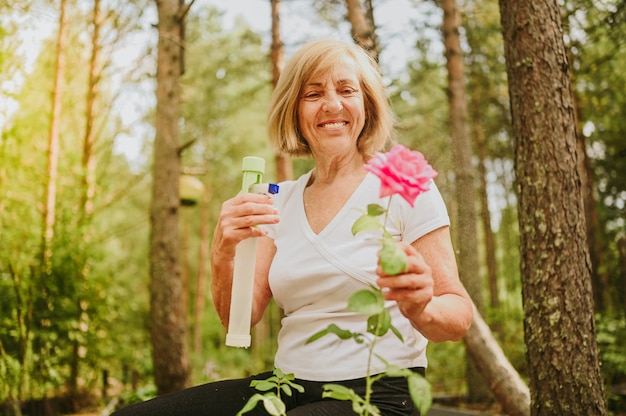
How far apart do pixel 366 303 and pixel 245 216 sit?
0.43 meters

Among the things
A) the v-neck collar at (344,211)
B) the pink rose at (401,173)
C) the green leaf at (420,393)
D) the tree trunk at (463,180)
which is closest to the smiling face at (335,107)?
the v-neck collar at (344,211)

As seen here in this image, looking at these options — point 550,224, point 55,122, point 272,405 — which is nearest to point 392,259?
point 272,405

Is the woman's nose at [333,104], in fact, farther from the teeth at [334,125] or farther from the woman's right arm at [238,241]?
the woman's right arm at [238,241]

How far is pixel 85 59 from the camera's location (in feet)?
27.8

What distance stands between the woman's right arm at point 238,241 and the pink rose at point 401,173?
0.34 m

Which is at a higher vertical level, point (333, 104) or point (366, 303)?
point (333, 104)

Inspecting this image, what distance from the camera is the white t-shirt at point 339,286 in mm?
1429

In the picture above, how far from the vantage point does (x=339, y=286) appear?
1478mm

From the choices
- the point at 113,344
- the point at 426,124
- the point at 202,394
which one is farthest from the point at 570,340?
the point at 426,124

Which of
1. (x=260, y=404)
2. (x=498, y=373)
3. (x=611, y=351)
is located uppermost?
(x=260, y=404)

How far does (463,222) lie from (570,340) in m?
4.14

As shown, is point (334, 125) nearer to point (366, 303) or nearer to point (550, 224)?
point (366, 303)

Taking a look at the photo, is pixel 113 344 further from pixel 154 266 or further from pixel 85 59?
pixel 85 59

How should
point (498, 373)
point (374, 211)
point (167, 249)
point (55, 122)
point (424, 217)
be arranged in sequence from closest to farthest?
point (374, 211)
point (424, 217)
point (498, 373)
point (167, 249)
point (55, 122)
